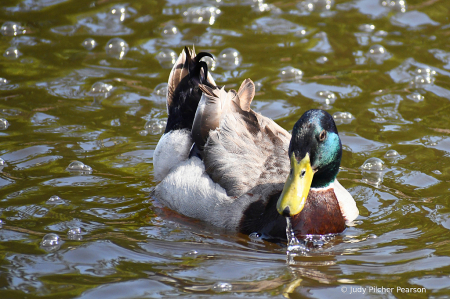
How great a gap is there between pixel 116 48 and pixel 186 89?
9.13 ft

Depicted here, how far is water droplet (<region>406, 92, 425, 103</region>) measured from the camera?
7.31 meters

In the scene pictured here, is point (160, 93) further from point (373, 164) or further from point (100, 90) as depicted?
point (373, 164)

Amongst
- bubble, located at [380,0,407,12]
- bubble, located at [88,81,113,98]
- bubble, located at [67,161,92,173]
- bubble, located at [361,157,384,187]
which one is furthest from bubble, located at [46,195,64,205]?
bubble, located at [380,0,407,12]

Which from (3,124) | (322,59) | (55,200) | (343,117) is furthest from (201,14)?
(55,200)

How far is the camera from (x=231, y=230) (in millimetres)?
4980

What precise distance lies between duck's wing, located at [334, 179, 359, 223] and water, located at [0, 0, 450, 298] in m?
0.11

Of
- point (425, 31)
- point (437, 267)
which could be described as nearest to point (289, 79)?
point (425, 31)

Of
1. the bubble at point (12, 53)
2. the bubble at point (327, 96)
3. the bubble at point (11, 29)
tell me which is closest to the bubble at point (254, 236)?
the bubble at point (327, 96)

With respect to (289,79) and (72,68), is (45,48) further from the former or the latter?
(289,79)

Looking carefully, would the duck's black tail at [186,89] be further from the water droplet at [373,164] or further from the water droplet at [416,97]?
the water droplet at [416,97]

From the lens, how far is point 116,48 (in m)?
8.54

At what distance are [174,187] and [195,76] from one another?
4.12 ft

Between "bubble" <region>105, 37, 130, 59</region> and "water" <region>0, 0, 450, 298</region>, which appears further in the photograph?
"bubble" <region>105, 37, 130, 59</region>

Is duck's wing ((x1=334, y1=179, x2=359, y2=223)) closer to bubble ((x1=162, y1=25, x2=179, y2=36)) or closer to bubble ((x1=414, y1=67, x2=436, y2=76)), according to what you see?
bubble ((x1=414, y1=67, x2=436, y2=76))
